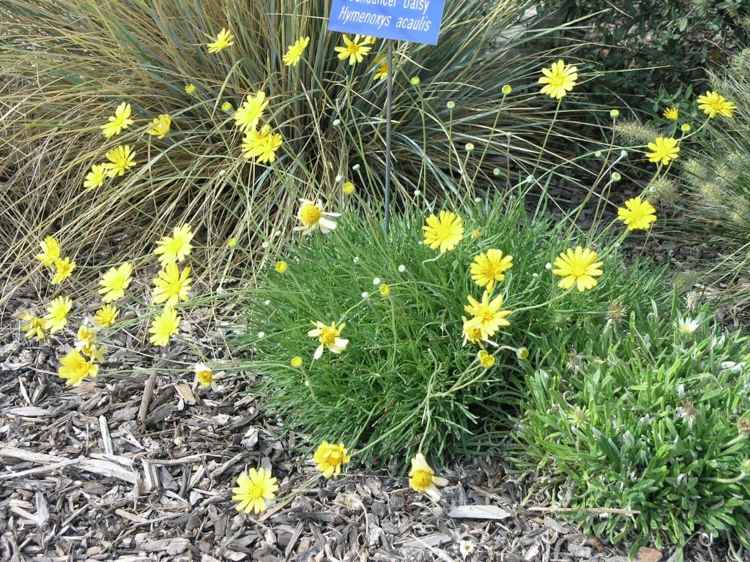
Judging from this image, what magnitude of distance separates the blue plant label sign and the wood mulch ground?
3.12 feet

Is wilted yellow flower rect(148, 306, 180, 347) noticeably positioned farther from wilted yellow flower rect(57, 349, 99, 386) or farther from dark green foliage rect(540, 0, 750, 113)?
dark green foliage rect(540, 0, 750, 113)

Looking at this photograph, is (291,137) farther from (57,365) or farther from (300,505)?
(300,505)

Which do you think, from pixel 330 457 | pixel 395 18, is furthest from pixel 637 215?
pixel 330 457

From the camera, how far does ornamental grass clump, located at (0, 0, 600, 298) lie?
123 inches

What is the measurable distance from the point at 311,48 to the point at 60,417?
60.6 inches

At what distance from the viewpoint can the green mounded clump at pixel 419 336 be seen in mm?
2186

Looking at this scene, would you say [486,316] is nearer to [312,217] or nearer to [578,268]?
[578,268]

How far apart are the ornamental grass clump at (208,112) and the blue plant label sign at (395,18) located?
2.45 feet

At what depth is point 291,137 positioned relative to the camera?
3236 mm

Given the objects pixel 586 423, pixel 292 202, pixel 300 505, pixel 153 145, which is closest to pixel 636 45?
pixel 292 202

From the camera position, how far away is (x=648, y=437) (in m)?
1.93

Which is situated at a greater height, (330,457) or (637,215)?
(637,215)

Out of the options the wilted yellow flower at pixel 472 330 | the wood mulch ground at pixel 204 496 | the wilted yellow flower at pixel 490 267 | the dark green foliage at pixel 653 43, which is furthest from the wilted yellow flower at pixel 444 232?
the dark green foliage at pixel 653 43

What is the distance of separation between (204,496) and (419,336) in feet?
2.28
